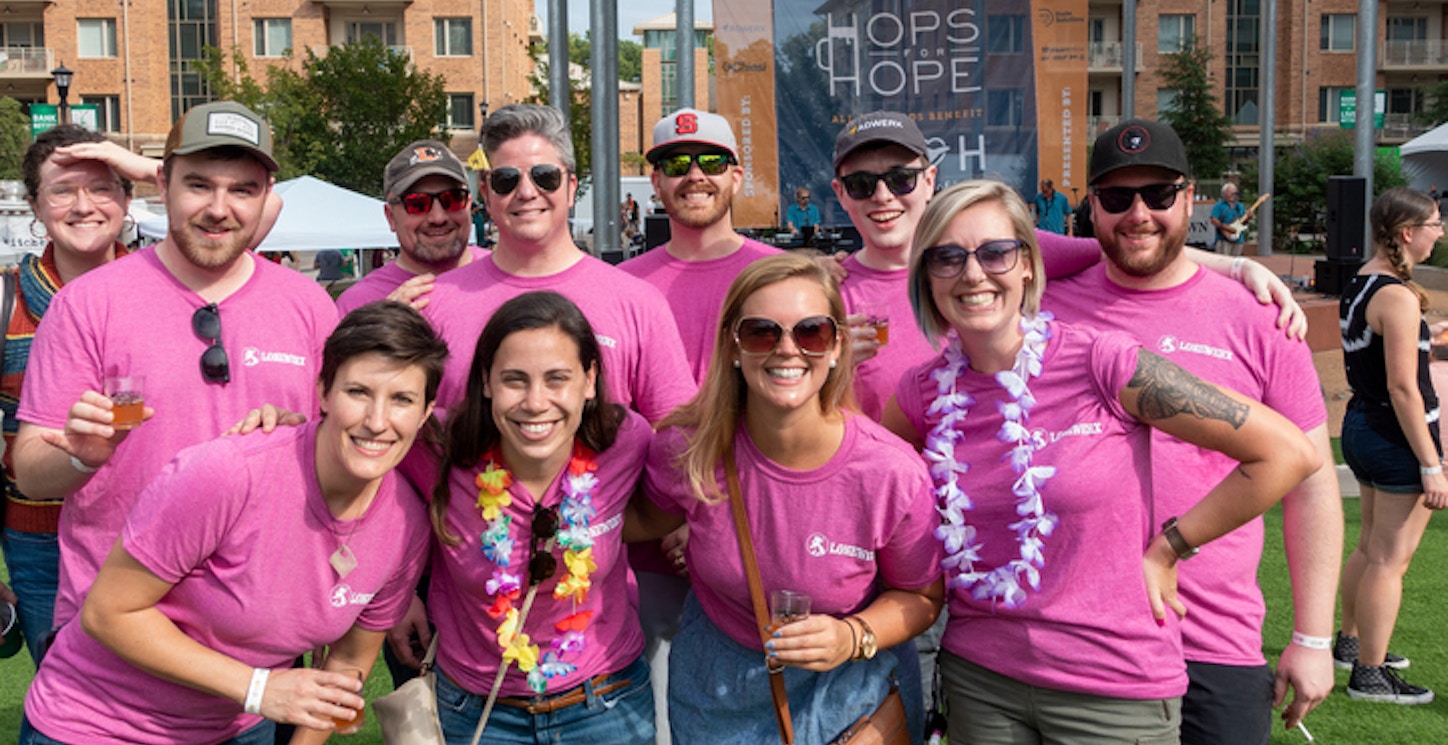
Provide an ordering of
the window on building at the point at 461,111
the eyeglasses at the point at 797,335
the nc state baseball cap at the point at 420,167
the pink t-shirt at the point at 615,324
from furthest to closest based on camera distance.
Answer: the window on building at the point at 461,111 < the nc state baseball cap at the point at 420,167 < the pink t-shirt at the point at 615,324 < the eyeglasses at the point at 797,335

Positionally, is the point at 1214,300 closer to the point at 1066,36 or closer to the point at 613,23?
the point at 1066,36

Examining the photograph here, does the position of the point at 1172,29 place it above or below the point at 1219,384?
above

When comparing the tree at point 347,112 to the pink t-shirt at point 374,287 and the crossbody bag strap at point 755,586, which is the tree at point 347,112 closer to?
the pink t-shirt at point 374,287

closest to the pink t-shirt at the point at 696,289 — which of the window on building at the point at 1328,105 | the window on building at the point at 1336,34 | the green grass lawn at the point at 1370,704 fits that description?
the green grass lawn at the point at 1370,704

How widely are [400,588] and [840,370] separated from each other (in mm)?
1326

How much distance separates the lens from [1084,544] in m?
2.96

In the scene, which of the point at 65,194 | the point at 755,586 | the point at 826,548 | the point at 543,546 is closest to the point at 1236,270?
the point at 826,548

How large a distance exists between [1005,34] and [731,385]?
8.60 metres

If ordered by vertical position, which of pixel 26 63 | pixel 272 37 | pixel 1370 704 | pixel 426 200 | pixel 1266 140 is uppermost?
pixel 272 37

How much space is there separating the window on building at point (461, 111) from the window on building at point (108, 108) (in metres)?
13.9

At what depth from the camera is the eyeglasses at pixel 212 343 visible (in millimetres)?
3346

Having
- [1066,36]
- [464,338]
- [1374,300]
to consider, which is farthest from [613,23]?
[464,338]

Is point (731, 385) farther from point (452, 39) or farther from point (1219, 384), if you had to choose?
point (452, 39)

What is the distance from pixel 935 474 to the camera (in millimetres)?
3154
